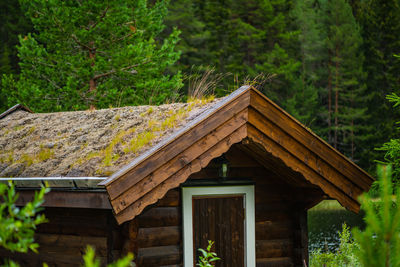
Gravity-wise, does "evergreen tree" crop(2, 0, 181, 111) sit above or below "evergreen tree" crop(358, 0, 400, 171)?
below

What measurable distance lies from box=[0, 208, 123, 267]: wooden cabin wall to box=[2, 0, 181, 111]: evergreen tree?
11004 millimetres

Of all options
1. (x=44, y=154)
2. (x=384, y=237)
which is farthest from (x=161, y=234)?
(x=384, y=237)

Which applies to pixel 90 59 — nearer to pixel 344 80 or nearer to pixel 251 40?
pixel 251 40

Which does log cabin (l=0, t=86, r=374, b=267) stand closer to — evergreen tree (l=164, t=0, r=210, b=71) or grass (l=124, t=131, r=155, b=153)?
grass (l=124, t=131, r=155, b=153)

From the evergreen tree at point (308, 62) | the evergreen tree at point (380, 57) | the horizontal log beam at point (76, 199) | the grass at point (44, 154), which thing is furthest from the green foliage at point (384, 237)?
the evergreen tree at point (308, 62)

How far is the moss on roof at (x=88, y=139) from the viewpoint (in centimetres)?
681

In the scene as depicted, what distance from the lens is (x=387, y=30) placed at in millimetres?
39969

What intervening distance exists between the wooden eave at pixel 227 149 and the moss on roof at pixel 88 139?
0.66 metres

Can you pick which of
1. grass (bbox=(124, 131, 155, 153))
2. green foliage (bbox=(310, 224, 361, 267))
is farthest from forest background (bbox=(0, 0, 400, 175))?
grass (bbox=(124, 131, 155, 153))

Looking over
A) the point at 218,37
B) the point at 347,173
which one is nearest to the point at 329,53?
the point at 218,37

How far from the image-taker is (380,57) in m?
40.2

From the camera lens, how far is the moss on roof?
22.3 feet

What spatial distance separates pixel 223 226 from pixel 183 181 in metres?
1.74

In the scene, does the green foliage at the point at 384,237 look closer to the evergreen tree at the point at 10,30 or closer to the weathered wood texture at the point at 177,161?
the weathered wood texture at the point at 177,161
